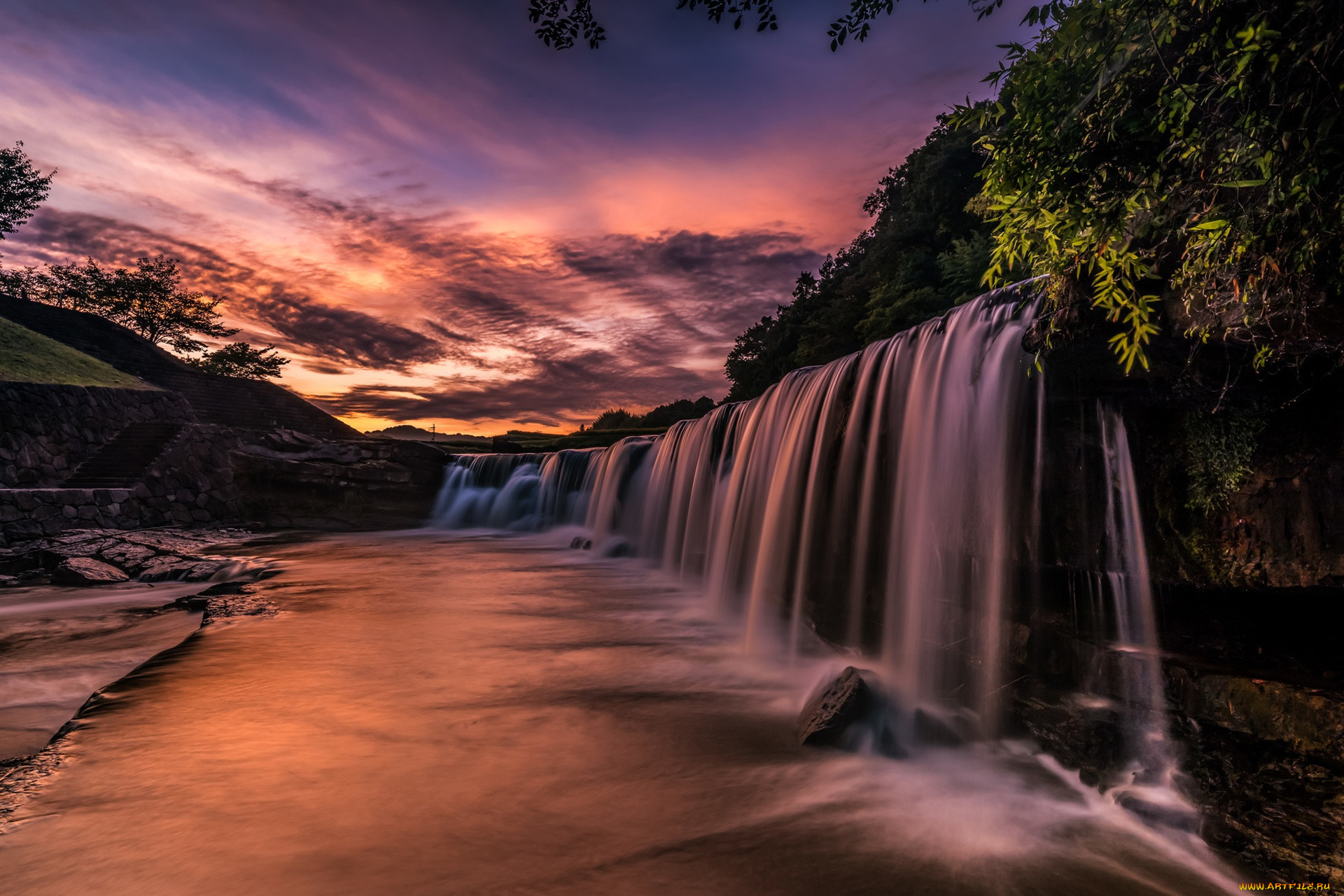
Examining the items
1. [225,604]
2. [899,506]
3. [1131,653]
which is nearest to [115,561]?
[225,604]

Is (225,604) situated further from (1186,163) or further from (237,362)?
(237,362)

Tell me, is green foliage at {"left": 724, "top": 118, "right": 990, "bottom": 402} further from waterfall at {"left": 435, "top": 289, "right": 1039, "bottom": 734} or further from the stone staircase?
the stone staircase

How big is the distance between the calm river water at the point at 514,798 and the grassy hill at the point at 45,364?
2763 centimetres

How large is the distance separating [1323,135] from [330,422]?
1760 inches

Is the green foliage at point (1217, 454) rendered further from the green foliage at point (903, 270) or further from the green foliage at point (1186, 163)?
the green foliage at point (903, 270)

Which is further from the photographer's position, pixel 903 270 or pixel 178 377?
pixel 178 377

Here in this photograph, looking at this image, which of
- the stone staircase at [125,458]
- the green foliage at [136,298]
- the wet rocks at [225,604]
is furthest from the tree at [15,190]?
the wet rocks at [225,604]

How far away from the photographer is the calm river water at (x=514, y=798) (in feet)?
9.16

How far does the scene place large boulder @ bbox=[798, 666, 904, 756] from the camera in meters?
4.41

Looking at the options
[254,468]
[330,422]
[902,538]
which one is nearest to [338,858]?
[902,538]

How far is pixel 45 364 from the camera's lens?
81.8 ft

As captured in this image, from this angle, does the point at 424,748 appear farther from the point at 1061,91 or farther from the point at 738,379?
the point at 738,379

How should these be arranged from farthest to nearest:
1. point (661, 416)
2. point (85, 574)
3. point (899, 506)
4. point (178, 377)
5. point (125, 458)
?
point (661, 416) < point (178, 377) < point (125, 458) < point (85, 574) < point (899, 506)

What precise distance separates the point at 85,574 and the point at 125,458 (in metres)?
16.4
